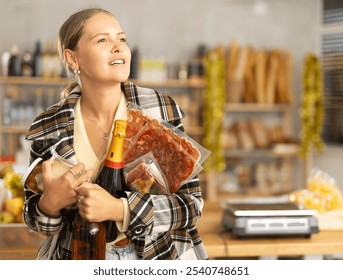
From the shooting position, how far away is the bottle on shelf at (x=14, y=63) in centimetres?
413

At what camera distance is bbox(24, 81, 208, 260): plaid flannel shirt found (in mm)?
851

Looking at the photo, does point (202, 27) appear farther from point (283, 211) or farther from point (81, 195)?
point (81, 195)

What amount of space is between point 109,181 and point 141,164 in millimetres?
54

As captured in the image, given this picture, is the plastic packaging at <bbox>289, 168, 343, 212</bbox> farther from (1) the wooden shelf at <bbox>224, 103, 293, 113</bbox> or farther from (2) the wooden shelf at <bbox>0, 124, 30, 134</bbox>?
(2) the wooden shelf at <bbox>0, 124, 30, 134</bbox>

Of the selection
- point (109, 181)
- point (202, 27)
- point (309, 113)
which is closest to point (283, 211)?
point (109, 181)

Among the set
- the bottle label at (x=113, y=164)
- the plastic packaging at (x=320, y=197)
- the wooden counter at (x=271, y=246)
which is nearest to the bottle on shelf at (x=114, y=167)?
the bottle label at (x=113, y=164)

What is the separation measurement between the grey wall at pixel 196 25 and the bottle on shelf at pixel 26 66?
0.14 meters

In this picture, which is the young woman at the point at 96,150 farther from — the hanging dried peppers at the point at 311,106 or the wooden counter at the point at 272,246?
the hanging dried peppers at the point at 311,106

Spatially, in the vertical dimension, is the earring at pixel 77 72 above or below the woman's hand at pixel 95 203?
above

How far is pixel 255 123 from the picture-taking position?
14.3 ft

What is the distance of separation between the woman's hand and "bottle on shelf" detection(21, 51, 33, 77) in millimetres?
3512

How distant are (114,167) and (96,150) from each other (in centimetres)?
6

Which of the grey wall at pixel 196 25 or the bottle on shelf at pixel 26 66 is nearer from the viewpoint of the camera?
the bottle on shelf at pixel 26 66

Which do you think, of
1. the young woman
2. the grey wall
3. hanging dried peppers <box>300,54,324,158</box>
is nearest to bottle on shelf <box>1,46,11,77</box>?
the grey wall
